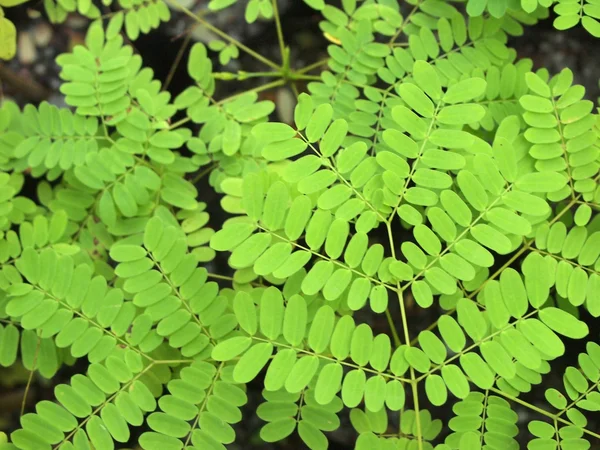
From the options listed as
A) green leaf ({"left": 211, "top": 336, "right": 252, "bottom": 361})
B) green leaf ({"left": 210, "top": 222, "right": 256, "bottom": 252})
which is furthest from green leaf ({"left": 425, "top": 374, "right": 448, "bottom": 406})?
green leaf ({"left": 210, "top": 222, "right": 256, "bottom": 252})

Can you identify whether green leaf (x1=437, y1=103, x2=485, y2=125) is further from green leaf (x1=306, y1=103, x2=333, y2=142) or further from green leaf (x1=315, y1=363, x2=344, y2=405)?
green leaf (x1=315, y1=363, x2=344, y2=405)

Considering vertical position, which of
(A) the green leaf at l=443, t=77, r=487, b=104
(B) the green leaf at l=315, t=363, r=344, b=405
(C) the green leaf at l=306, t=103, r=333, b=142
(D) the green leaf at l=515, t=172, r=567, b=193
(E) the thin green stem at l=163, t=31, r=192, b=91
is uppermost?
(E) the thin green stem at l=163, t=31, r=192, b=91

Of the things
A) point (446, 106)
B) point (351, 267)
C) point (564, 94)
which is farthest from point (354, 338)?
point (564, 94)

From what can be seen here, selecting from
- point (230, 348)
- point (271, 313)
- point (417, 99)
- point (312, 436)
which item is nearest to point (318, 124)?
point (417, 99)

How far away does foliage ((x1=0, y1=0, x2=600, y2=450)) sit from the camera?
143 centimetres

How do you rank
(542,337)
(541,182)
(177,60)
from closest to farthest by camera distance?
1. (542,337)
2. (541,182)
3. (177,60)

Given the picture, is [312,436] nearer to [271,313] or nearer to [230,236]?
[271,313]

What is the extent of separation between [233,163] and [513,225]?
0.99 metres

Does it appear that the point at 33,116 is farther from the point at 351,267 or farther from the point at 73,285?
the point at 351,267

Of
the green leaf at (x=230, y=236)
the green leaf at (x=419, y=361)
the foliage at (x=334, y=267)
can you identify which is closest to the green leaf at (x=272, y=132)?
the foliage at (x=334, y=267)

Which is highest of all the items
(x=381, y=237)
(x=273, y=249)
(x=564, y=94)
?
(x=564, y=94)

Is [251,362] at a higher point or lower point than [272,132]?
lower

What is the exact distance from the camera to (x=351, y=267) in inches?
57.9

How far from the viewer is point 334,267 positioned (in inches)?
59.6
